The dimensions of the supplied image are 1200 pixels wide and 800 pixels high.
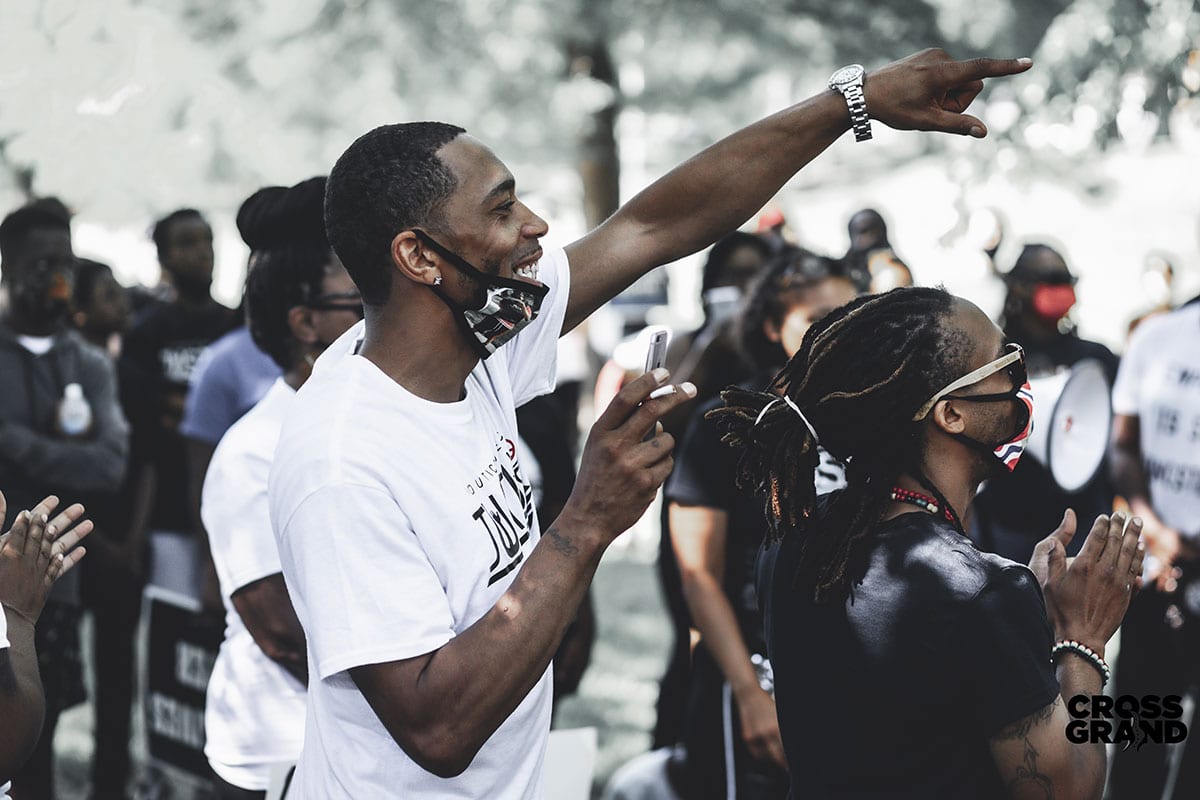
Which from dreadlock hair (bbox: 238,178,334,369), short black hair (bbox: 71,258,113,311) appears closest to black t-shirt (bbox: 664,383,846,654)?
dreadlock hair (bbox: 238,178,334,369)

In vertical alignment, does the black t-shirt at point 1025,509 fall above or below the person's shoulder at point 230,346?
below

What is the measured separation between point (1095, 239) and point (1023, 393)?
27901mm

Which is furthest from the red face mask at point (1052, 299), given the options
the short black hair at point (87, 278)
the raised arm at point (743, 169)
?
the short black hair at point (87, 278)

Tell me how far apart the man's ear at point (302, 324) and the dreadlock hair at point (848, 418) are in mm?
1247

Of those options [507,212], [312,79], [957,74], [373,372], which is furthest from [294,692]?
[312,79]

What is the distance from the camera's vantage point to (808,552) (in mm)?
2760

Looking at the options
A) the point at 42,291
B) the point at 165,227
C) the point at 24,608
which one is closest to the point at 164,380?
the point at 165,227

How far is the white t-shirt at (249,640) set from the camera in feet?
11.1

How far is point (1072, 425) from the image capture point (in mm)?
4250

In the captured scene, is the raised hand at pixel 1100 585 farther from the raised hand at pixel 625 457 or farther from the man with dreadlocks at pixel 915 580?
the raised hand at pixel 625 457

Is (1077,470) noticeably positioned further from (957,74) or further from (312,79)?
(312,79)

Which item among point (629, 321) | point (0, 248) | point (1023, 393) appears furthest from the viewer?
point (629, 321)

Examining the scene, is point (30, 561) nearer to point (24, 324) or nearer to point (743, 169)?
point (743, 169)

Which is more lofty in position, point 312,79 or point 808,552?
point 312,79
